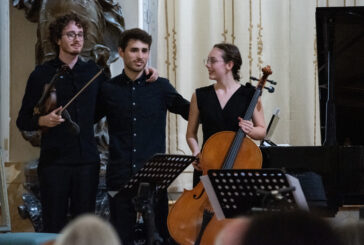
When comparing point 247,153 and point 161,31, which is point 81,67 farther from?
point 161,31

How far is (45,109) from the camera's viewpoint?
141 inches

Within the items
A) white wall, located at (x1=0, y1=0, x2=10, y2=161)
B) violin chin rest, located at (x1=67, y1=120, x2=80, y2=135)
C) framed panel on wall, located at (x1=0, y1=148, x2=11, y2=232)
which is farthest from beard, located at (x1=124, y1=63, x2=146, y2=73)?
white wall, located at (x1=0, y1=0, x2=10, y2=161)

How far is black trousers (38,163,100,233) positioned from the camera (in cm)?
362

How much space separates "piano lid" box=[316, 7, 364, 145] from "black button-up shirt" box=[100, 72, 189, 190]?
1.21m

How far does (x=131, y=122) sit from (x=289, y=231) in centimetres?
262

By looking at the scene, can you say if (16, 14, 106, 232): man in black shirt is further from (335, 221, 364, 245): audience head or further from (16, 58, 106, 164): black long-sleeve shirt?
(335, 221, 364, 245): audience head

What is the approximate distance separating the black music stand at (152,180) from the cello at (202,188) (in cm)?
31

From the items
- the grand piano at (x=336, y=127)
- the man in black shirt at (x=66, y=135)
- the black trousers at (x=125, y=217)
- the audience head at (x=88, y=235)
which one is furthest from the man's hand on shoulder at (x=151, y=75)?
the audience head at (x=88, y=235)

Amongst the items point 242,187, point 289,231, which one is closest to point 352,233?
point 289,231

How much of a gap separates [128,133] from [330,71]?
1.50 metres

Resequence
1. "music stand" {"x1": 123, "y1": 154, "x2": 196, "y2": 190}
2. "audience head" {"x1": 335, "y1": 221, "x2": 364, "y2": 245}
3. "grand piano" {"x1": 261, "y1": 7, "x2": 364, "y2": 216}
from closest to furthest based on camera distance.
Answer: "audience head" {"x1": 335, "y1": 221, "x2": 364, "y2": 245} → "music stand" {"x1": 123, "y1": 154, "x2": 196, "y2": 190} → "grand piano" {"x1": 261, "y1": 7, "x2": 364, "y2": 216}

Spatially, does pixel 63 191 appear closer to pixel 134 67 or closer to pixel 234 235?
pixel 134 67

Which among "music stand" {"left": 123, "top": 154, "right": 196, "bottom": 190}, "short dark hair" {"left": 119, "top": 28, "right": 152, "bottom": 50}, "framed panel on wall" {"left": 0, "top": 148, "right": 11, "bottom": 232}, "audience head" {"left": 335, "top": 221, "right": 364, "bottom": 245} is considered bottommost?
"framed panel on wall" {"left": 0, "top": 148, "right": 11, "bottom": 232}

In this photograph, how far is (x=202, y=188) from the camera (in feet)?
11.6
